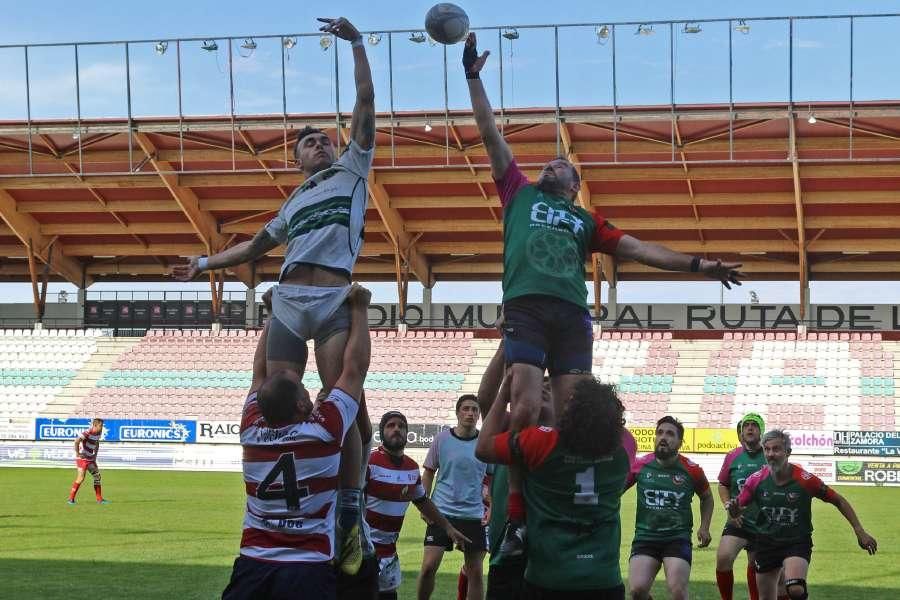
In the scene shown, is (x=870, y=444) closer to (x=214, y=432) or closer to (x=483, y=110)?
(x=214, y=432)

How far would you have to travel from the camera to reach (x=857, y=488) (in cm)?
3228

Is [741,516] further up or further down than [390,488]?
further down

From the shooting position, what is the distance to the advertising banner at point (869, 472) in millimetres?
33906

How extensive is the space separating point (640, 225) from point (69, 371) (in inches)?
852

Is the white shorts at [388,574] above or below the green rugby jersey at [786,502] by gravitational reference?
below

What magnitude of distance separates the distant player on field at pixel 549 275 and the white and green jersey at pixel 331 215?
32.5 inches

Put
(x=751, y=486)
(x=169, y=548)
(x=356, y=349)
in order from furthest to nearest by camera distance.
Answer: (x=169, y=548) < (x=751, y=486) < (x=356, y=349)

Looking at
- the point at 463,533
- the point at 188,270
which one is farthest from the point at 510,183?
the point at 463,533

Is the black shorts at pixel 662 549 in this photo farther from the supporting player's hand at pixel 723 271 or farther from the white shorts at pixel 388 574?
the supporting player's hand at pixel 723 271

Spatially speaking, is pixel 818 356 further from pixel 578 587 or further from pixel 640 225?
pixel 578 587

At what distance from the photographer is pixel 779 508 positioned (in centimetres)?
1074

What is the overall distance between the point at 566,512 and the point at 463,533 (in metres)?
6.52

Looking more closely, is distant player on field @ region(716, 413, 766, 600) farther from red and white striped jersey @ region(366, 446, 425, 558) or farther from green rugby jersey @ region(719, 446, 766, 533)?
red and white striped jersey @ region(366, 446, 425, 558)

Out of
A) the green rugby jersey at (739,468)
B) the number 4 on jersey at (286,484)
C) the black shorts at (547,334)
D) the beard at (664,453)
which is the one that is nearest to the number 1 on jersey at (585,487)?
the number 4 on jersey at (286,484)
